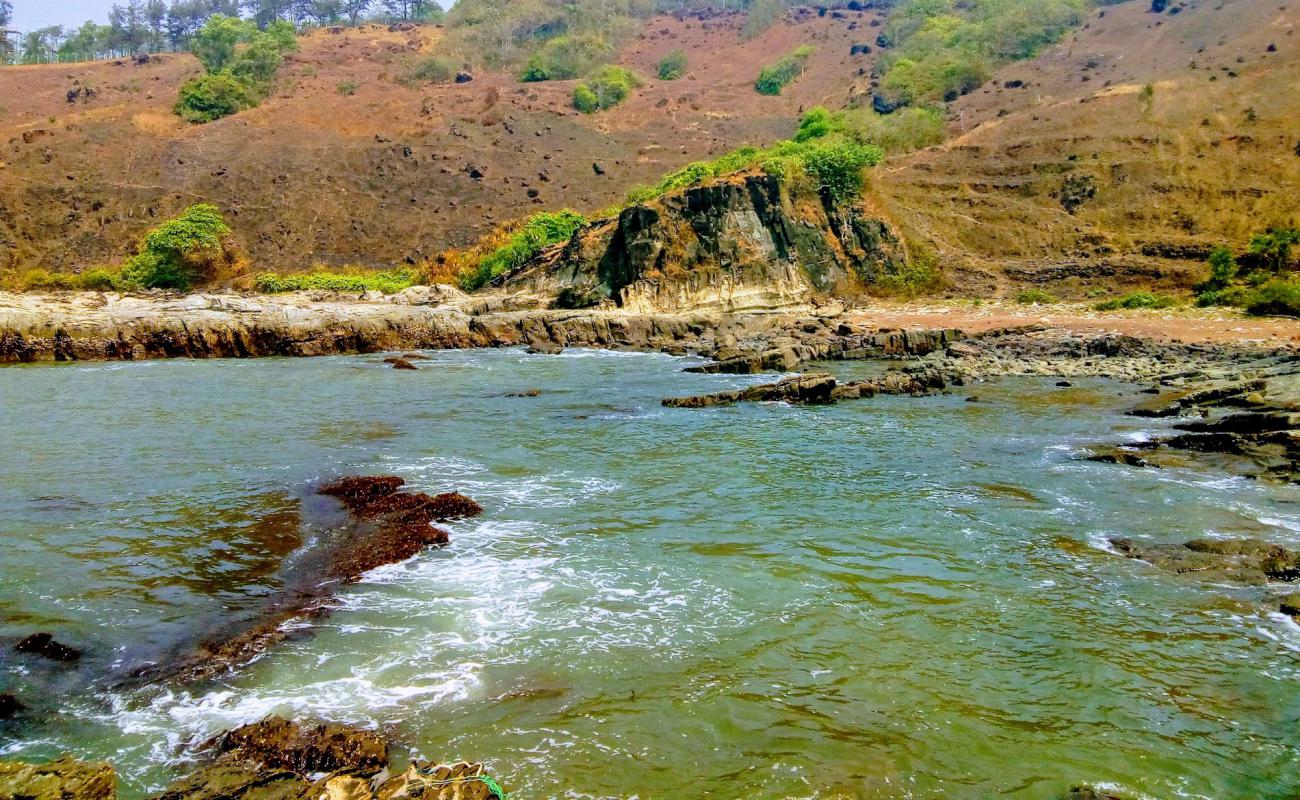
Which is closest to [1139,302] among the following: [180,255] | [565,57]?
[180,255]

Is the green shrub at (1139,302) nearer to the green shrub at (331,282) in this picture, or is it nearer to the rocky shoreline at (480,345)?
the rocky shoreline at (480,345)

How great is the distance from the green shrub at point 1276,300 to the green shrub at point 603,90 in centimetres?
6643

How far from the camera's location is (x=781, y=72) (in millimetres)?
93188

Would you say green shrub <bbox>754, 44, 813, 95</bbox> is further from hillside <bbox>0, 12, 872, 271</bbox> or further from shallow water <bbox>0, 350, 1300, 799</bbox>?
shallow water <bbox>0, 350, 1300, 799</bbox>

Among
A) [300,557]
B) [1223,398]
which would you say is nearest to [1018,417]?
[1223,398]

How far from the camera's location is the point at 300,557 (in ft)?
27.6

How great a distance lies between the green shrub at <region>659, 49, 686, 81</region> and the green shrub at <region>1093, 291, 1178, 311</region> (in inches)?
2848

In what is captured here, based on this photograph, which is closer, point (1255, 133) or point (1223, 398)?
point (1223, 398)

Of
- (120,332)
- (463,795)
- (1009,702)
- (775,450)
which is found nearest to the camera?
(463,795)

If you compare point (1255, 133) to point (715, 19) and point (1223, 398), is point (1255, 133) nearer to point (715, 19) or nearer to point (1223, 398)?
point (1223, 398)

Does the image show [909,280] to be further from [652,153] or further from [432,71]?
[432,71]

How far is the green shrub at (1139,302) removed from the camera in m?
34.2

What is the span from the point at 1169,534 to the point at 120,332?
33.1 metres

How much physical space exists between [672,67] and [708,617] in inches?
3985
